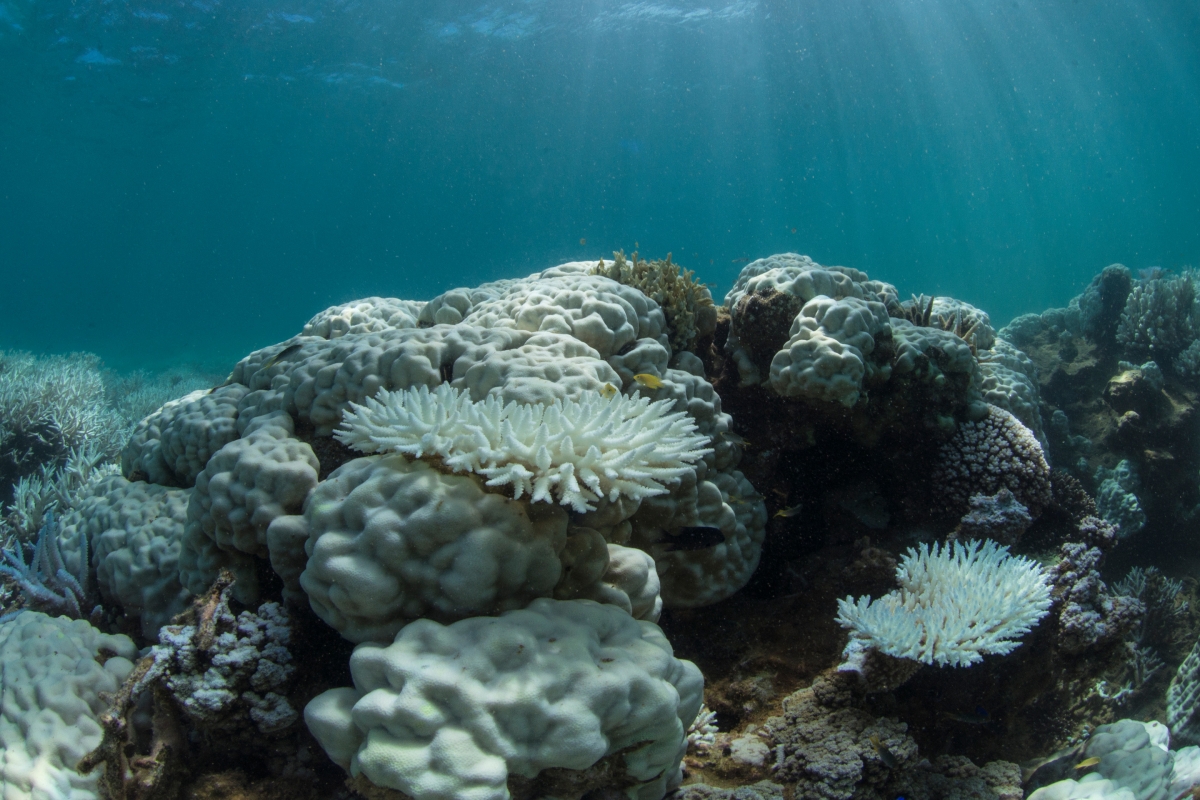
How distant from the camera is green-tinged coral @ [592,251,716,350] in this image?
5254 millimetres

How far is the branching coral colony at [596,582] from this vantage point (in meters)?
2.24

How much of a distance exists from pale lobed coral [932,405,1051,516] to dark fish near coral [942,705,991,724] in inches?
70.6

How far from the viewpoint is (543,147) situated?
235 feet

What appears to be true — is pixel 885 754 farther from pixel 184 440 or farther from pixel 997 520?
pixel 184 440

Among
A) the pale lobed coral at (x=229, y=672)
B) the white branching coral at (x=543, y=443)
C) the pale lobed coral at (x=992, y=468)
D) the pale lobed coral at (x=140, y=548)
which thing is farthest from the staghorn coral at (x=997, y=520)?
the pale lobed coral at (x=140, y=548)

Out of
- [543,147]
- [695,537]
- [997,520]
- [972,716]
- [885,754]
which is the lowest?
[885,754]

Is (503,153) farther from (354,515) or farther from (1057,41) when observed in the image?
(354,515)

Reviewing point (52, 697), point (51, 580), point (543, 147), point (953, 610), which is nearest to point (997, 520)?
point (953, 610)

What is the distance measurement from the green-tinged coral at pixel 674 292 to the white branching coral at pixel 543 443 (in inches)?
109

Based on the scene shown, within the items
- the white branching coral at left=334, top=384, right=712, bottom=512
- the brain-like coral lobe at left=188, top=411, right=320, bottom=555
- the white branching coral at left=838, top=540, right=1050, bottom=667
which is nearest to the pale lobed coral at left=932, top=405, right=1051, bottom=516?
the white branching coral at left=838, top=540, right=1050, bottom=667

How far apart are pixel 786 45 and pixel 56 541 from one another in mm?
52332

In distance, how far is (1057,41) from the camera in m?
43.2

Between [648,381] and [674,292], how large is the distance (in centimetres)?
158

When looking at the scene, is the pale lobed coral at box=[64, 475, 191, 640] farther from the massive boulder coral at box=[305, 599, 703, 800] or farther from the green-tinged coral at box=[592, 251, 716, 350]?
the green-tinged coral at box=[592, 251, 716, 350]
